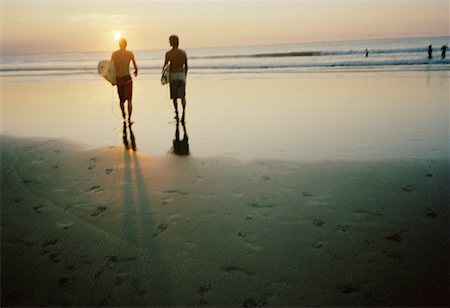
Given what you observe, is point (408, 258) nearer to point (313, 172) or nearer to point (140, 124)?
point (313, 172)

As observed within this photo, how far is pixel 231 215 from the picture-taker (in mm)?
3783

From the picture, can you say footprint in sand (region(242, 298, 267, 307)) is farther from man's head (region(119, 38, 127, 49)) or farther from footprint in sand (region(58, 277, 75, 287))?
man's head (region(119, 38, 127, 49))

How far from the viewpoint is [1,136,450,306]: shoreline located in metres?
A: 2.58

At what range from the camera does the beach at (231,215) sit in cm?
262

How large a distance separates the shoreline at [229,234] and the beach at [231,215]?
0.01 metres

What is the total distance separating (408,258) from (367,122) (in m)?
5.76

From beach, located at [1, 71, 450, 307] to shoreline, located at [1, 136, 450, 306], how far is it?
0.6 inches

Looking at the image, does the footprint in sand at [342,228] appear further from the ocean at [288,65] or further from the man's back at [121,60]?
the ocean at [288,65]

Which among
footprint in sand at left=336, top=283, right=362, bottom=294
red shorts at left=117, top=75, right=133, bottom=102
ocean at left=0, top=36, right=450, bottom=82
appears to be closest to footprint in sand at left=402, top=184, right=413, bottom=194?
footprint in sand at left=336, top=283, right=362, bottom=294

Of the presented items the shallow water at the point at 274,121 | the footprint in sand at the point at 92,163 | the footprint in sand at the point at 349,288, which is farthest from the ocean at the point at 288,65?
the footprint in sand at the point at 349,288

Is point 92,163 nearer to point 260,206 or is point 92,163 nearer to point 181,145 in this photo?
point 181,145

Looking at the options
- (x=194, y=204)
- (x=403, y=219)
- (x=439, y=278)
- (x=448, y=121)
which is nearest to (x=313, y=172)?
(x=403, y=219)

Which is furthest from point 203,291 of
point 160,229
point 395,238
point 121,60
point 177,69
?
point 177,69

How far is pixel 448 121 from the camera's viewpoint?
7.75 m
